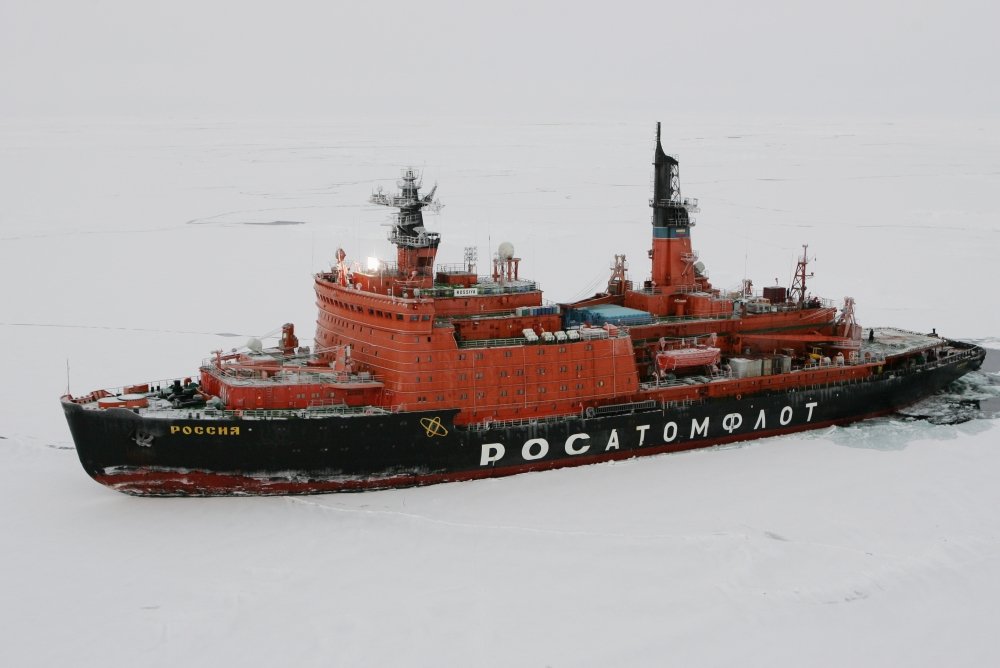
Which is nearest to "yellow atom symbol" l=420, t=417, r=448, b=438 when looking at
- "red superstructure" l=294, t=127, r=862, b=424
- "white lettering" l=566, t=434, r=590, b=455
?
"red superstructure" l=294, t=127, r=862, b=424

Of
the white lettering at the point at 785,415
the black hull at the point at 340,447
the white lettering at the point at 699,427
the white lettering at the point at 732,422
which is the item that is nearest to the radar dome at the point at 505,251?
the black hull at the point at 340,447

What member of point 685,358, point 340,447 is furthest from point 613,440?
point 340,447

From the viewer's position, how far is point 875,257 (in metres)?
39.3

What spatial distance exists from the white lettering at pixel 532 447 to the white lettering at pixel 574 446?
1.68ft

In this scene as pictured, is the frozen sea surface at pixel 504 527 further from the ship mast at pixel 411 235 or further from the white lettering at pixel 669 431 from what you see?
the ship mast at pixel 411 235

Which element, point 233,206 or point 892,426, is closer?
point 892,426

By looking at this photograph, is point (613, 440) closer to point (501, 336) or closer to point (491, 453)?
point (491, 453)

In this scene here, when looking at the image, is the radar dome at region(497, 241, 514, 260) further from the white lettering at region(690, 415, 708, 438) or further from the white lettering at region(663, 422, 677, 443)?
the white lettering at region(690, 415, 708, 438)

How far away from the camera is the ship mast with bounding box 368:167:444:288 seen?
2012cm

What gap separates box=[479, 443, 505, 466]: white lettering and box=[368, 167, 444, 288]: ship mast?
12.5ft

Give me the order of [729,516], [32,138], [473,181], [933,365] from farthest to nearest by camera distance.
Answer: [32,138]
[473,181]
[933,365]
[729,516]

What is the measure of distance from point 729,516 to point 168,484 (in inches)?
429

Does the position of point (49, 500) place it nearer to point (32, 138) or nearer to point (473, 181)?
point (473, 181)

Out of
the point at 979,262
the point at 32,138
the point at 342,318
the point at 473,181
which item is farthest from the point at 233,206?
the point at 32,138
